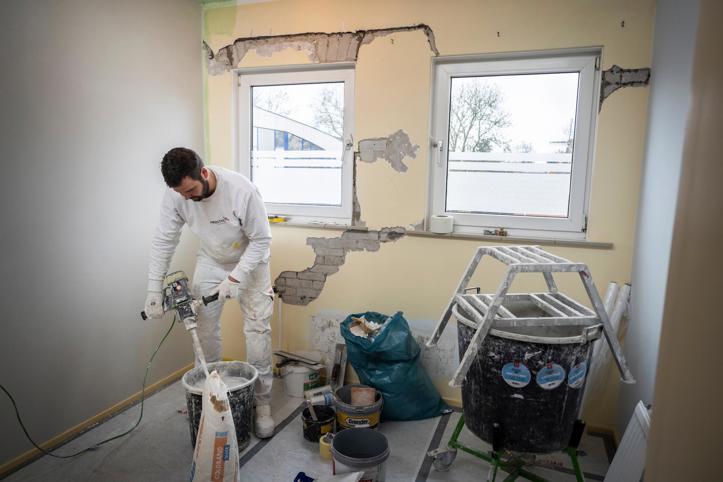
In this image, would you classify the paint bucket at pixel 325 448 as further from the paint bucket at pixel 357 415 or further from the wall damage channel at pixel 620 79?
the wall damage channel at pixel 620 79

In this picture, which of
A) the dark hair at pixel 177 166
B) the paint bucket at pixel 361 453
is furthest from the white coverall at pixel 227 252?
the paint bucket at pixel 361 453

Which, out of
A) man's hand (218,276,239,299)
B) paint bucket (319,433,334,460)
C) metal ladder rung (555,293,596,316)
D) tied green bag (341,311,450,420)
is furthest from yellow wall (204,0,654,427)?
paint bucket (319,433,334,460)

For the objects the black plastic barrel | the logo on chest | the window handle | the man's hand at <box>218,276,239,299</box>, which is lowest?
the black plastic barrel

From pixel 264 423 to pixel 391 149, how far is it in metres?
1.72

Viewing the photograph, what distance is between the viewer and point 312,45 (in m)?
2.82

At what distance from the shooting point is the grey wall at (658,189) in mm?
1652

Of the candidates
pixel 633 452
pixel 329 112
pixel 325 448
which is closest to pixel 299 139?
pixel 329 112

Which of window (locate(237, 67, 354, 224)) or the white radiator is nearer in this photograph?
the white radiator

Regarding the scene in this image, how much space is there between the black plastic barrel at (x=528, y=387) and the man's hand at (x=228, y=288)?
1150mm

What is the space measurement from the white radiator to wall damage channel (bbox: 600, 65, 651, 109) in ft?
5.03

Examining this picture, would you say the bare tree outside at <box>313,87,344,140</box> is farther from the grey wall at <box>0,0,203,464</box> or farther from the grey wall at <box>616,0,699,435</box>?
the grey wall at <box>616,0,699,435</box>

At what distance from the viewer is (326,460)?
85.4 inches

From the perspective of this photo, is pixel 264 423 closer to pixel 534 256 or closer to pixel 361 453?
pixel 361 453

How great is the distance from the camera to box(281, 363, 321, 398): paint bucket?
278 cm
